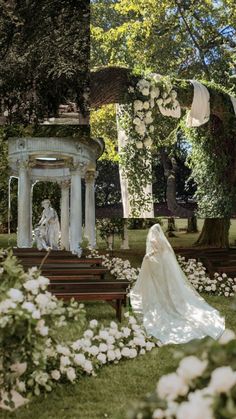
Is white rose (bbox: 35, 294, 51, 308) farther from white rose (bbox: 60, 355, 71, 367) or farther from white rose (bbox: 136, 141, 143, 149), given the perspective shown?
white rose (bbox: 136, 141, 143, 149)

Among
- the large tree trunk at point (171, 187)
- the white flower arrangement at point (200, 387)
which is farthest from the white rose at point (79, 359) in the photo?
the large tree trunk at point (171, 187)

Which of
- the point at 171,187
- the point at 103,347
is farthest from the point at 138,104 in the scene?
the point at 103,347

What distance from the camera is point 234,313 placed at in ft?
20.4

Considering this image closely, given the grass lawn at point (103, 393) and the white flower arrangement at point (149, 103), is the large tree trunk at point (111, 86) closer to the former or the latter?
the white flower arrangement at point (149, 103)

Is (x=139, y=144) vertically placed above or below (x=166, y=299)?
above

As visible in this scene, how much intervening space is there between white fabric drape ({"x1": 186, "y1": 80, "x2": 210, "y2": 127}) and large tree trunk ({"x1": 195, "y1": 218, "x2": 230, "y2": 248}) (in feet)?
4.41

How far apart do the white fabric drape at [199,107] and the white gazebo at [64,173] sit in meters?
1.29

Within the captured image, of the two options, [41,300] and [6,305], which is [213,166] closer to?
[41,300]

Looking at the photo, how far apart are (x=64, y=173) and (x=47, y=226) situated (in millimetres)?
755

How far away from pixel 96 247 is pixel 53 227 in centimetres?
63

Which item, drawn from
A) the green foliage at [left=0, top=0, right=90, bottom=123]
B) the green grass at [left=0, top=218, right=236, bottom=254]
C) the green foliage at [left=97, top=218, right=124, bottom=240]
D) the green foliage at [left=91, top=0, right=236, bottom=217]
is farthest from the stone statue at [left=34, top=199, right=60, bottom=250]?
the green foliage at [left=91, top=0, right=236, bottom=217]

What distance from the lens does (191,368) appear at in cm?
120

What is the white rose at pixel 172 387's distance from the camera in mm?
1207

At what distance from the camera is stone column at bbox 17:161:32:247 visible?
7.35 m
